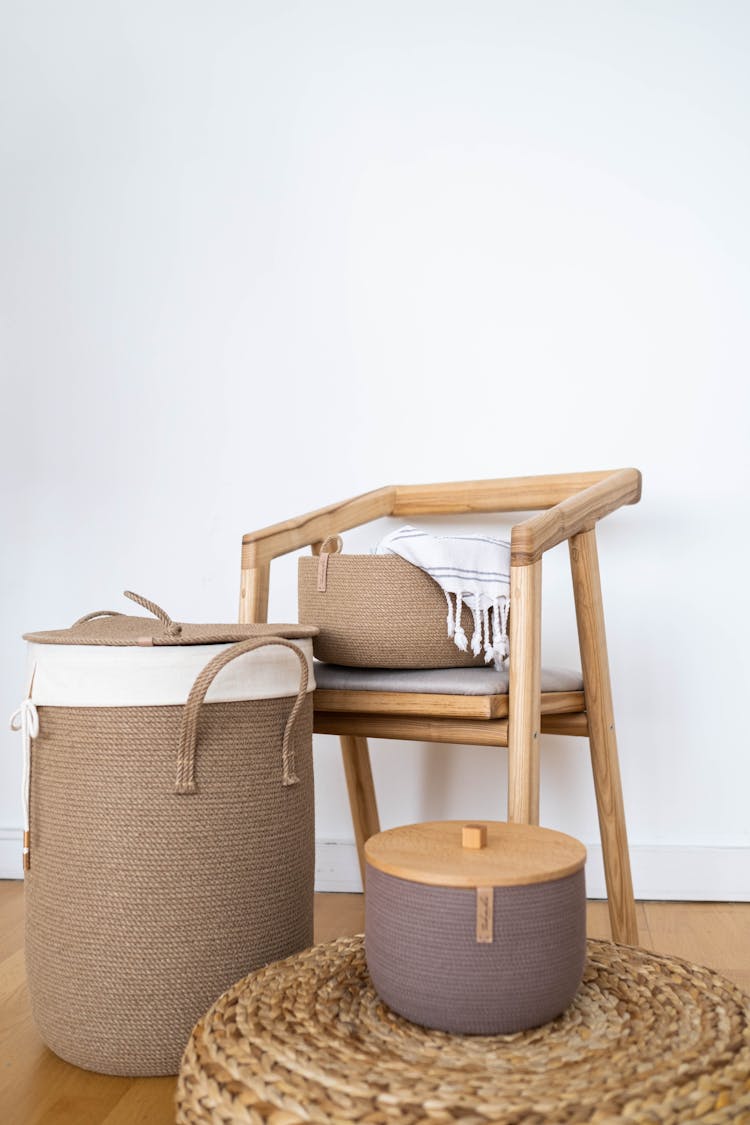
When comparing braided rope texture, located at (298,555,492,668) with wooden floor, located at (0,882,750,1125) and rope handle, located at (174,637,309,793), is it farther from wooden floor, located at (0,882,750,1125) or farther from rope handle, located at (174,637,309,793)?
wooden floor, located at (0,882,750,1125)

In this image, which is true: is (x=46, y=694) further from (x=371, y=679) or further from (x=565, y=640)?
(x=565, y=640)

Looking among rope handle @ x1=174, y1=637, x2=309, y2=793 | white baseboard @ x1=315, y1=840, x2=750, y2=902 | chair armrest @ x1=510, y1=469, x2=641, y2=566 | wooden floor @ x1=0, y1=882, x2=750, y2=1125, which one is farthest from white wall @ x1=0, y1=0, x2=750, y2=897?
rope handle @ x1=174, y1=637, x2=309, y2=793

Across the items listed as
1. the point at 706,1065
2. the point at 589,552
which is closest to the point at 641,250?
the point at 589,552

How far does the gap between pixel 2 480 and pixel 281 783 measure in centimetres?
113

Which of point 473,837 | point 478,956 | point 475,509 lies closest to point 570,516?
point 475,509

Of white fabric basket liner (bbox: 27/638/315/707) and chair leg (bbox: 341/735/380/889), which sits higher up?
white fabric basket liner (bbox: 27/638/315/707)

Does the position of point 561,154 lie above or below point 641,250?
above

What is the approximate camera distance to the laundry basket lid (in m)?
1.03

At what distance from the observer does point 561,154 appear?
70.9 inches

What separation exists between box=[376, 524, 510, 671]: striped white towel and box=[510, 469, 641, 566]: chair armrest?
78 mm

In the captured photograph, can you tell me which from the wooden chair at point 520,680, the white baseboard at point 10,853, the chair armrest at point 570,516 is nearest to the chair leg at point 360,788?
the wooden chair at point 520,680

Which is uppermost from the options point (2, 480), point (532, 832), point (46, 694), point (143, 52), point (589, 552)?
point (143, 52)

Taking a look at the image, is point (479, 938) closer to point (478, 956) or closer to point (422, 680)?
point (478, 956)

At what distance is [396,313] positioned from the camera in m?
1.85
